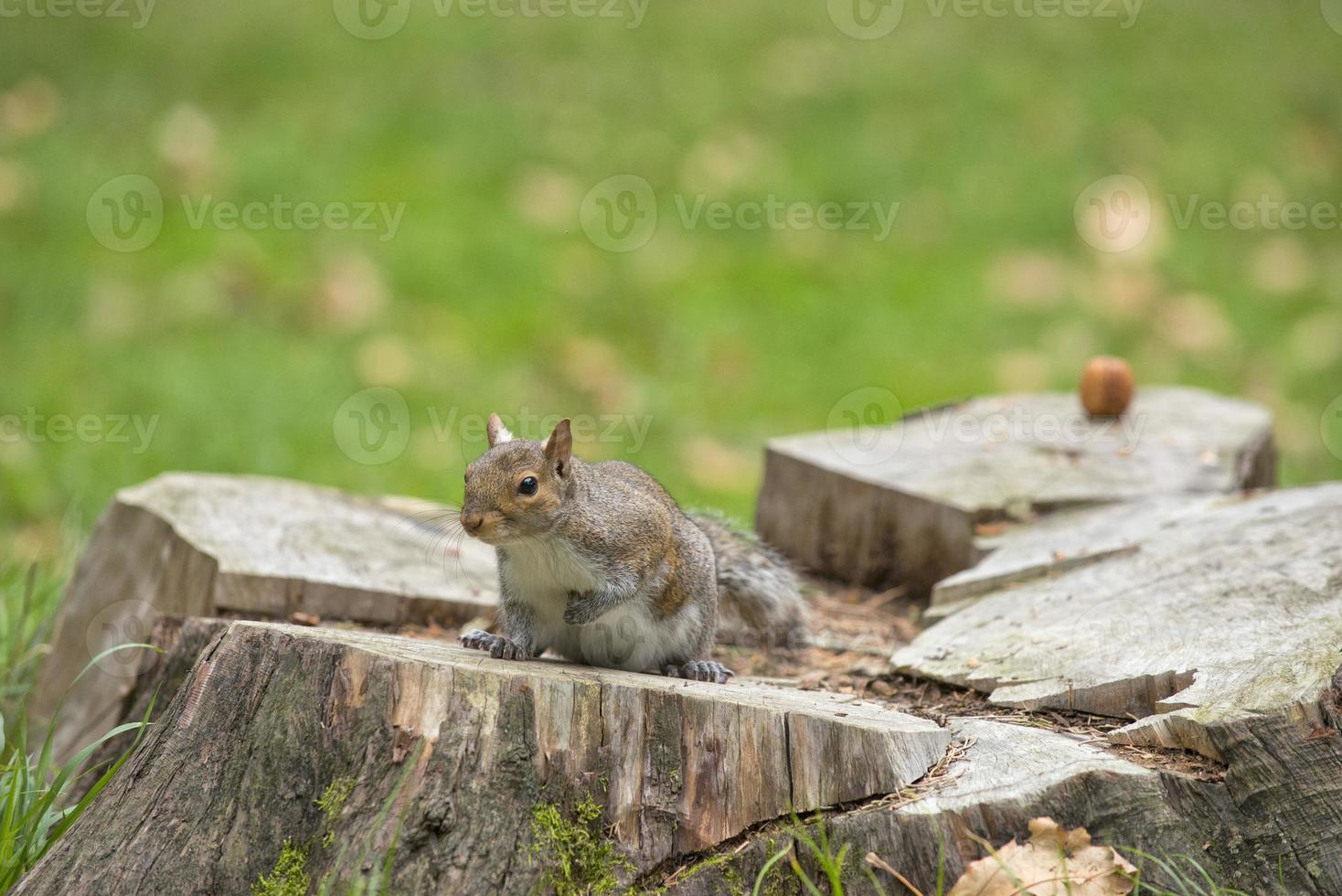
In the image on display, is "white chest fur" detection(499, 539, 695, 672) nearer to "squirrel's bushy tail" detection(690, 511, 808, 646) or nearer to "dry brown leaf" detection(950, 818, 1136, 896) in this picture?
"squirrel's bushy tail" detection(690, 511, 808, 646)

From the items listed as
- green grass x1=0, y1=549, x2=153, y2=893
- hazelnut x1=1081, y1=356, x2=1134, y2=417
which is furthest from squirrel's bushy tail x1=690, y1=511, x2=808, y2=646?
hazelnut x1=1081, y1=356, x2=1134, y2=417

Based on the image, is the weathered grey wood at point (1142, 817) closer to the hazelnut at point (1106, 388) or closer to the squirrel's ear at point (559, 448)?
the squirrel's ear at point (559, 448)

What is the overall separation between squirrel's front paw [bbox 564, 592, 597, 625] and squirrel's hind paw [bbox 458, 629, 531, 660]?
10 centimetres

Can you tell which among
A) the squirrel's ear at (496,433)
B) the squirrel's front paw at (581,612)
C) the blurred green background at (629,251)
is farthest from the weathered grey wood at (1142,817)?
the blurred green background at (629,251)

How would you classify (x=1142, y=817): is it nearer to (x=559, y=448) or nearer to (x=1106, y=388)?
(x=559, y=448)

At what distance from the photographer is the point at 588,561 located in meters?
2.32

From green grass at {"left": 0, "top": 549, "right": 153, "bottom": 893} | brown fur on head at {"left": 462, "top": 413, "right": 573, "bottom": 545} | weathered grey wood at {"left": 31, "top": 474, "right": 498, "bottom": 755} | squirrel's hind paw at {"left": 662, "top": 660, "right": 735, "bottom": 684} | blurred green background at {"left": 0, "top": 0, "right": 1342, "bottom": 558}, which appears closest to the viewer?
green grass at {"left": 0, "top": 549, "right": 153, "bottom": 893}

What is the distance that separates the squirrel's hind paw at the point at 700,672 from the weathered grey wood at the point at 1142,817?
522 millimetres

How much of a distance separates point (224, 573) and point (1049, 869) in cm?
171

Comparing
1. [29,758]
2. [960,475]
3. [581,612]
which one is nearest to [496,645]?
[581,612]

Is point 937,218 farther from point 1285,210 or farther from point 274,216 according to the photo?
point 274,216

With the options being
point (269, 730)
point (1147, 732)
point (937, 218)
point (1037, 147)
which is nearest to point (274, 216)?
point (937, 218)

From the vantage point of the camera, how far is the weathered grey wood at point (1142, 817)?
1.89 metres

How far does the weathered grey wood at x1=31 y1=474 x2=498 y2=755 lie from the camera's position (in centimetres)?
285
